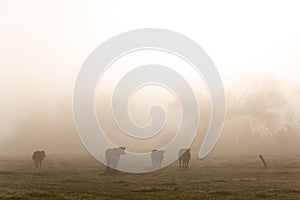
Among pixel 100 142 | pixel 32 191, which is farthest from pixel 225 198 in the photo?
pixel 100 142

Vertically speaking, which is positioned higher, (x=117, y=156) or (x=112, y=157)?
(x=117, y=156)

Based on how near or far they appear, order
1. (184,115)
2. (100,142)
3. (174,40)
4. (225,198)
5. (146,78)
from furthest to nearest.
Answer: (100,142) → (174,40) → (184,115) → (146,78) → (225,198)

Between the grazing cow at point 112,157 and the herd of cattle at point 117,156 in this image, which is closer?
the grazing cow at point 112,157

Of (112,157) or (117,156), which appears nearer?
(112,157)

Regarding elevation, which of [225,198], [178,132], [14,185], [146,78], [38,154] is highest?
[146,78]

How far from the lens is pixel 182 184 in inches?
1469

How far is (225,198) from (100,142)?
170 meters

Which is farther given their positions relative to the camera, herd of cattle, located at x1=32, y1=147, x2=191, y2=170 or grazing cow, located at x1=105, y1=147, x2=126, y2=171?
herd of cattle, located at x1=32, y1=147, x2=191, y2=170

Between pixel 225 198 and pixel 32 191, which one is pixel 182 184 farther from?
pixel 32 191

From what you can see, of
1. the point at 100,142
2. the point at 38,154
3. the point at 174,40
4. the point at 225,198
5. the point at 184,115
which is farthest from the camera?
the point at 100,142

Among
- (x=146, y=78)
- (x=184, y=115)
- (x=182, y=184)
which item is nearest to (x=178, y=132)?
(x=184, y=115)

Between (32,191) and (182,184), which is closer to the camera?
(32,191)

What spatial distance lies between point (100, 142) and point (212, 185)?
162 m

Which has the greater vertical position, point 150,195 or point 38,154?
point 38,154
